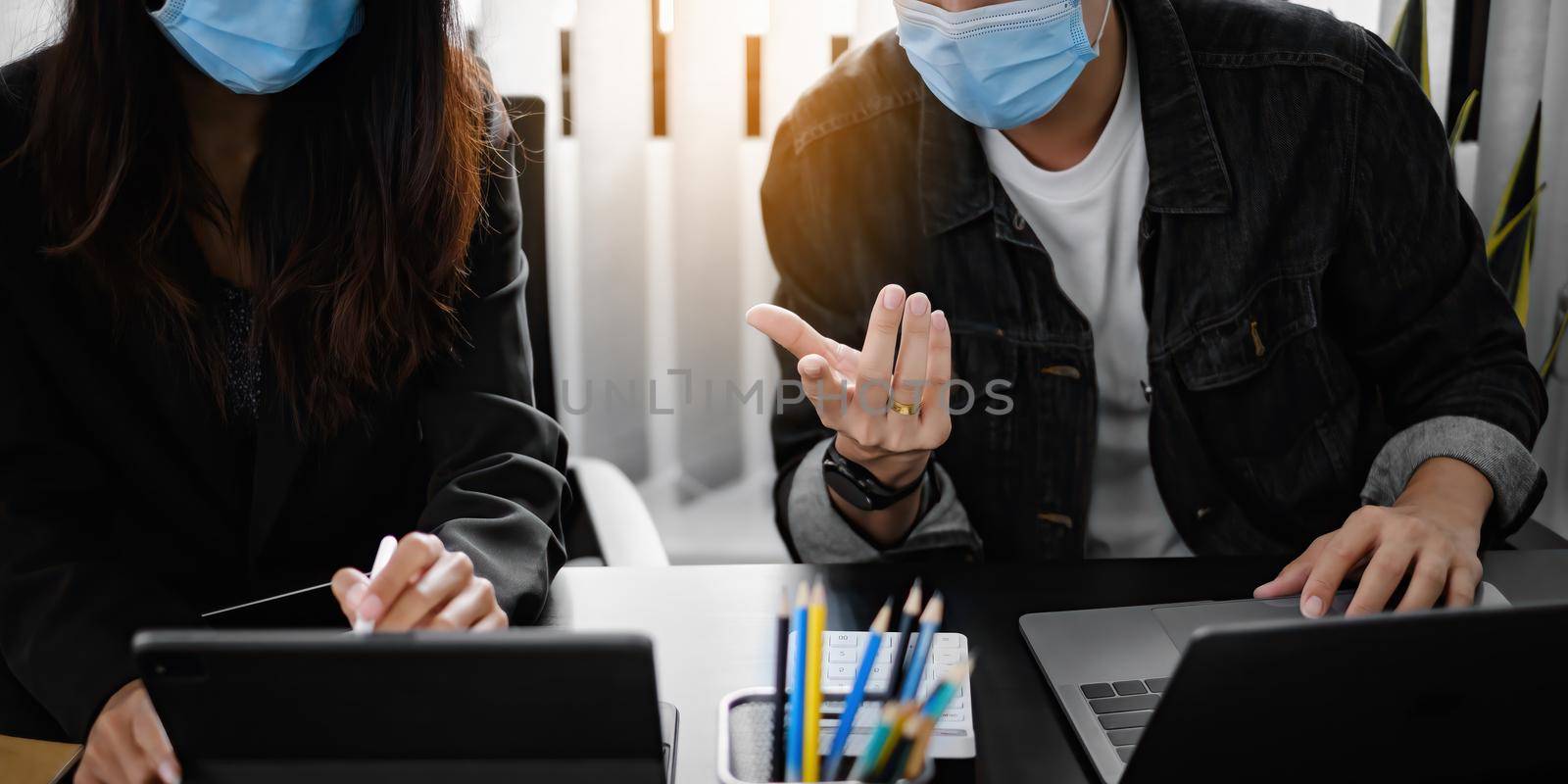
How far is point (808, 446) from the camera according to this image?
1.09 m

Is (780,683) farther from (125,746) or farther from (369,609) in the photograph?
(125,746)

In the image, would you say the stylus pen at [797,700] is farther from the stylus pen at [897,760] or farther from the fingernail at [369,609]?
the fingernail at [369,609]

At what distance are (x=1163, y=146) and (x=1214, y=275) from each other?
15cm

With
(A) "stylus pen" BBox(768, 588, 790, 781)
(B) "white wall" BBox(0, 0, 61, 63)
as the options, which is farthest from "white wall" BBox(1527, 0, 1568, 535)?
(B) "white wall" BBox(0, 0, 61, 63)

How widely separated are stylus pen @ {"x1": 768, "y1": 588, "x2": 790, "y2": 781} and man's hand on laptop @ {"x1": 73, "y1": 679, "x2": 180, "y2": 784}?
32 cm

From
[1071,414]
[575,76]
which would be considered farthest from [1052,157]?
[575,76]

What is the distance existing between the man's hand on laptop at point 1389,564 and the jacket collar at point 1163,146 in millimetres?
400

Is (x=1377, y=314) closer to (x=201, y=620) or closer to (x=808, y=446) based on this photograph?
(x=808, y=446)

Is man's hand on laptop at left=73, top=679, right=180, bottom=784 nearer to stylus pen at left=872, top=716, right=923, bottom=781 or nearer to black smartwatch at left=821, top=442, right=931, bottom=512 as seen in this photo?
stylus pen at left=872, top=716, right=923, bottom=781

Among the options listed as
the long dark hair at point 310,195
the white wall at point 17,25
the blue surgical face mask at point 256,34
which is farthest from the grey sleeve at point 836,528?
the white wall at point 17,25

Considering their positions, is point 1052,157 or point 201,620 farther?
point 1052,157

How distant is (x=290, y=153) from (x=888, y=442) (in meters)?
0.60

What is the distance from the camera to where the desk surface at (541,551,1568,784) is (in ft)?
2.22

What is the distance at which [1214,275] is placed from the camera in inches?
44.5
